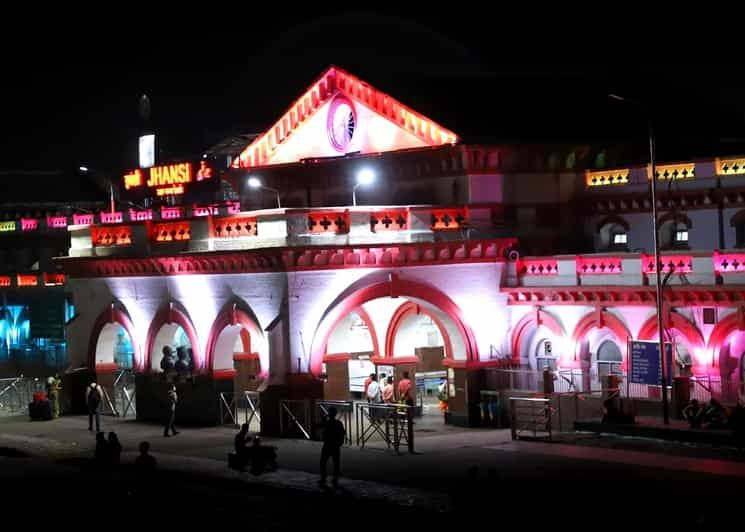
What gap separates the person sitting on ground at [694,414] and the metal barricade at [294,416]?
34.1 ft

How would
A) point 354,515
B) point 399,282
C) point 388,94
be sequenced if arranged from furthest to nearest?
point 388,94 < point 399,282 < point 354,515

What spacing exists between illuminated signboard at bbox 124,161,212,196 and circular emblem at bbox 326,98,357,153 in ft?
53.8

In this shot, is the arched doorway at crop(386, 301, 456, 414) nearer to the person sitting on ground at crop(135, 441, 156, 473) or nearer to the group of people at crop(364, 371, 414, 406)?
the group of people at crop(364, 371, 414, 406)

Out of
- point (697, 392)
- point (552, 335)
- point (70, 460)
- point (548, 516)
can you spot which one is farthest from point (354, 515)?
point (552, 335)

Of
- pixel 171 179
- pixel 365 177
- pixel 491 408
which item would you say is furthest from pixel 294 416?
pixel 171 179

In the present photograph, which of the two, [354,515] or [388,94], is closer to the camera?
[354,515]

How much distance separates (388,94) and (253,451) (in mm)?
16825

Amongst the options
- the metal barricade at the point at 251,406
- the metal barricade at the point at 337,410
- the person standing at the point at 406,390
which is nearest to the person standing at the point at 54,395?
the metal barricade at the point at 251,406

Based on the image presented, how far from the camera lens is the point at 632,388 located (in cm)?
3344

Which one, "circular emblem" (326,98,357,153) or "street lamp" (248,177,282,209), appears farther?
"street lamp" (248,177,282,209)

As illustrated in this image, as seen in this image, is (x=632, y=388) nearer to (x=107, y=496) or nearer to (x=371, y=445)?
(x=371, y=445)

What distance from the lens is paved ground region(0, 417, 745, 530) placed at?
69.2ft

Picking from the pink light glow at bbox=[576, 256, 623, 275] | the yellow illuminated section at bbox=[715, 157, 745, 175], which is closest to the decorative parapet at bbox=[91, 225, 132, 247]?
the pink light glow at bbox=[576, 256, 623, 275]

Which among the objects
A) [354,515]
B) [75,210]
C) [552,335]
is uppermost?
[75,210]
